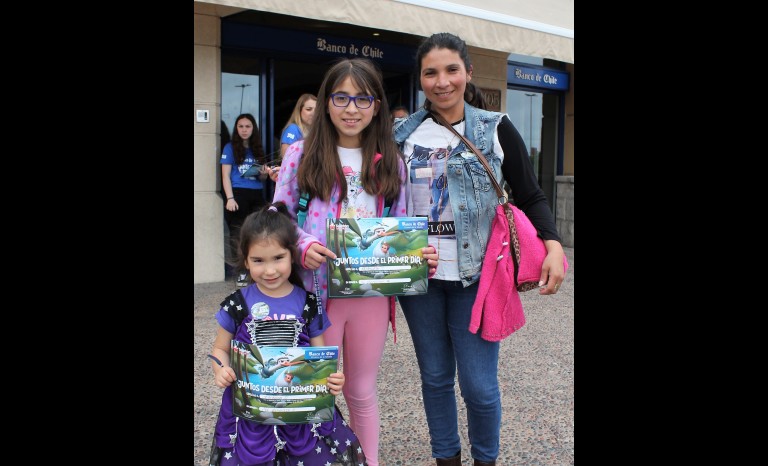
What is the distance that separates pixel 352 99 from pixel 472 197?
1.90ft

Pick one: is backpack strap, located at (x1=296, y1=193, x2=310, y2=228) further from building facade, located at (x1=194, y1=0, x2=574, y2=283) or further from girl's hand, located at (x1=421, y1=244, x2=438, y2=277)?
building facade, located at (x1=194, y1=0, x2=574, y2=283)

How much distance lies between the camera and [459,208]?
7.90 feet

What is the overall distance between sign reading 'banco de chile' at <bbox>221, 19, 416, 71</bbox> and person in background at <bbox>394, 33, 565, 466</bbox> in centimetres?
487

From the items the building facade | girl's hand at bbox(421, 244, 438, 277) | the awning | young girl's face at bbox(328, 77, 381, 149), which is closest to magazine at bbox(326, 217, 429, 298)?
girl's hand at bbox(421, 244, 438, 277)

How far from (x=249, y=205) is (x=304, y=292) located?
4708mm

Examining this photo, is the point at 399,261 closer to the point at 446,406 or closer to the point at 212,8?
the point at 446,406

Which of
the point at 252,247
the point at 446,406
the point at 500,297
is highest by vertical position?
the point at 252,247

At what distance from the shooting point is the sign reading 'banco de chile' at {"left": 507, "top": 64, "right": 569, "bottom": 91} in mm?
10181

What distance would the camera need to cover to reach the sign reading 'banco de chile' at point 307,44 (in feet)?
23.1

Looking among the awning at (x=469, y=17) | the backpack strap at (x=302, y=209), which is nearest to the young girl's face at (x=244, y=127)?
the awning at (x=469, y=17)

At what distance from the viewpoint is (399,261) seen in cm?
226

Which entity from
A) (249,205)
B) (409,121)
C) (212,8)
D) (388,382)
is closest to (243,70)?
(212,8)

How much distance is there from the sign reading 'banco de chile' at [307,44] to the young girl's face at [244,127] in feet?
2.95

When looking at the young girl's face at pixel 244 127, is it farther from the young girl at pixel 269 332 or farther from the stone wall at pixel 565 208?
the stone wall at pixel 565 208
